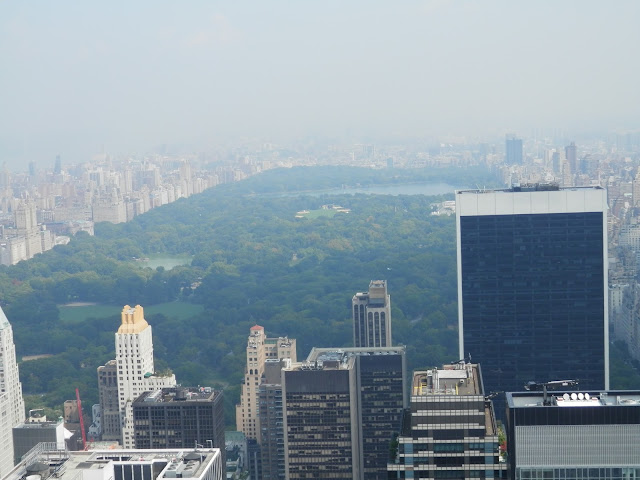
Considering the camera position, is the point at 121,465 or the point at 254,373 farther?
the point at 254,373

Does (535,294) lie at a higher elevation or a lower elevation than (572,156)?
lower

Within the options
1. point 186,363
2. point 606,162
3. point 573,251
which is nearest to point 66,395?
point 186,363

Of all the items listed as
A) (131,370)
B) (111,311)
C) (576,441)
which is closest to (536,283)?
(131,370)

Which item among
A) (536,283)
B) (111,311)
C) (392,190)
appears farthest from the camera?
(392,190)

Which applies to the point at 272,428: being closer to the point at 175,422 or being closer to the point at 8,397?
the point at 175,422

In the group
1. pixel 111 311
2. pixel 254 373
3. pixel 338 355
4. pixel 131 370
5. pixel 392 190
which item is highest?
pixel 392 190

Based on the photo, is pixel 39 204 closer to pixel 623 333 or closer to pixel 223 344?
pixel 223 344

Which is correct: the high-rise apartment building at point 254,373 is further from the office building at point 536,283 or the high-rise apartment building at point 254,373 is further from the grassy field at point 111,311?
the grassy field at point 111,311
